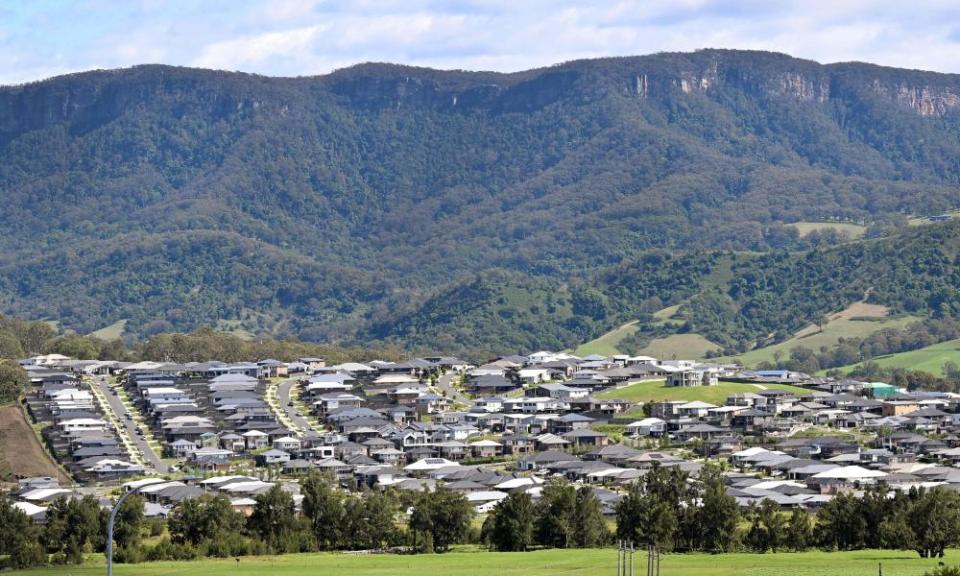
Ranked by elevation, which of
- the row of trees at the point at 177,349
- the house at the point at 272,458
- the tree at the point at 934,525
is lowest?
the house at the point at 272,458

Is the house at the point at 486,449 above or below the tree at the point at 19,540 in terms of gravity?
below

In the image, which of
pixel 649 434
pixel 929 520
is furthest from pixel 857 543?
pixel 649 434

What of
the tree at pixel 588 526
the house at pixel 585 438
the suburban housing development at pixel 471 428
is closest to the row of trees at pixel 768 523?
the tree at pixel 588 526

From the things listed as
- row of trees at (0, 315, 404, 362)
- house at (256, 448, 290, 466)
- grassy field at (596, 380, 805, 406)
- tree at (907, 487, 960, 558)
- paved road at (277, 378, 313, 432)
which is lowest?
house at (256, 448, 290, 466)

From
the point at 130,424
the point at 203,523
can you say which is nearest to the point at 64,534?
the point at 203,523

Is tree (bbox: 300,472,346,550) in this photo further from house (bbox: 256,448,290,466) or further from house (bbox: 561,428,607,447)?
house (bbox: 561,428,607,447)

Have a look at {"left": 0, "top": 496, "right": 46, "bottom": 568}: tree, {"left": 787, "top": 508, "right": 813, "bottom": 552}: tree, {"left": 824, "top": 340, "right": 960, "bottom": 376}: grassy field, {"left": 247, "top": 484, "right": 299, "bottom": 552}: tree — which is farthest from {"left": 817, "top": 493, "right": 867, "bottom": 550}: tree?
{"left": 824, "top": 340, "right": 960, "bottom": 376}: grassy field

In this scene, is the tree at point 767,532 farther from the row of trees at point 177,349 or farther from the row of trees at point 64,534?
the row of trees at point 177,349
